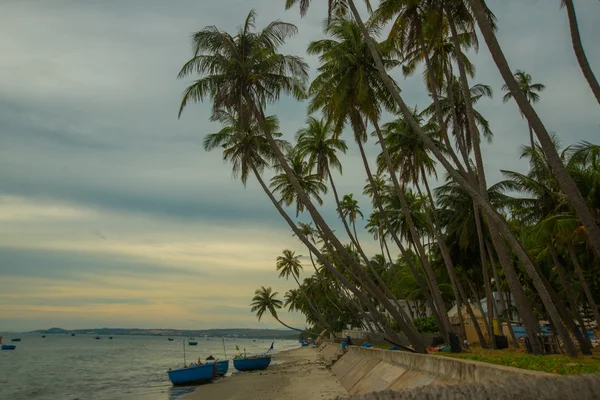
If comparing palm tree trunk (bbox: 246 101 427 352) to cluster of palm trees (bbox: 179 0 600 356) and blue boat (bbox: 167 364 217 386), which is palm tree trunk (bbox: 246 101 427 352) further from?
blue boat (bbox: 167 364 217 386)

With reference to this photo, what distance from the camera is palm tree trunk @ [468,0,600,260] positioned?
35.2 feet

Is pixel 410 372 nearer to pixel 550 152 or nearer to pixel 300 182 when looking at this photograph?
pixel 550 152

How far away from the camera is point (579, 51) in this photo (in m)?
11.5

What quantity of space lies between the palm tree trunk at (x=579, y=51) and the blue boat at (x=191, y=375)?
27106mm

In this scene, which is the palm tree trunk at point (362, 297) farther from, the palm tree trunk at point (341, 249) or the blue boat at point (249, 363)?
the blue boat at point (249, 363)

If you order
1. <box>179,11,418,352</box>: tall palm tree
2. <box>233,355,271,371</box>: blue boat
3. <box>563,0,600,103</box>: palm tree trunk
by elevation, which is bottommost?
<box>233,355,271,371</box>: blue boat

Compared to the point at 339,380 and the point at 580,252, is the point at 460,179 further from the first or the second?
the point at 580,252

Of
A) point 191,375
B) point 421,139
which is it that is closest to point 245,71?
point 421,139

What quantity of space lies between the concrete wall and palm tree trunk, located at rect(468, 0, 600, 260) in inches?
174

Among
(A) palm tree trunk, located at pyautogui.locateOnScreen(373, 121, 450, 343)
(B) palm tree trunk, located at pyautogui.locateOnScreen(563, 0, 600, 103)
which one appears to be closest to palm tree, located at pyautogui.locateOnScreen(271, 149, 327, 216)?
(A) palm tree trunk, located at pyautogui.locateOnScreen(373, 121, 450, 343)

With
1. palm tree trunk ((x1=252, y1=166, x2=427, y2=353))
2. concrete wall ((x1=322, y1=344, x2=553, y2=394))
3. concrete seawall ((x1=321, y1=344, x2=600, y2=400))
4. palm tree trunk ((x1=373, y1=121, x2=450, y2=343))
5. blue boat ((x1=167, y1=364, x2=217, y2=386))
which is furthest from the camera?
blue boat ((x1=167, y1=364, x2=217, y2=386))

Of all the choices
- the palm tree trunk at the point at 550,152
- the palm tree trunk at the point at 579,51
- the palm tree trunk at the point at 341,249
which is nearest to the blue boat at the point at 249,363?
the palm tree trunk at the point at 341,249

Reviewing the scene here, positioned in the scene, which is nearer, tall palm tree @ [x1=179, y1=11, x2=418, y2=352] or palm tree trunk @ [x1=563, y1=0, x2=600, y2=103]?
palm tree trunk @ [x1=563, y1=0, x2=600, y2=103]

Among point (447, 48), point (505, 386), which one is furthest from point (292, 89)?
point (505, 386)
